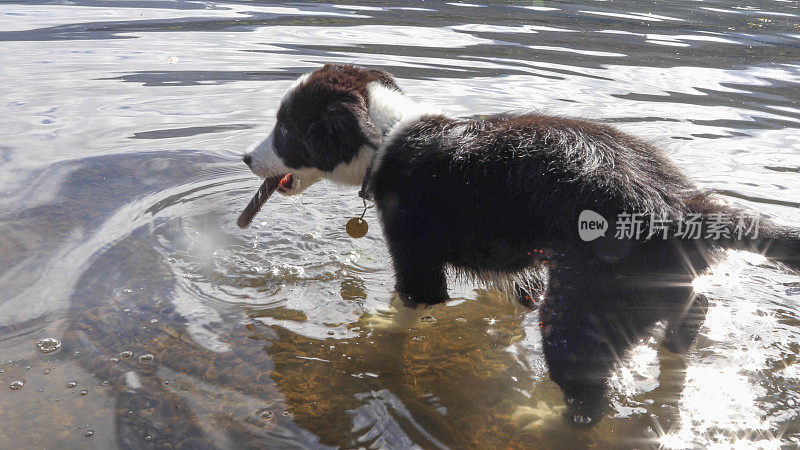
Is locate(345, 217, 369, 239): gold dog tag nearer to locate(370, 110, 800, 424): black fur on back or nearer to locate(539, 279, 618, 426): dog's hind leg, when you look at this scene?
locate(370, 110, 800, 424): black fur on back

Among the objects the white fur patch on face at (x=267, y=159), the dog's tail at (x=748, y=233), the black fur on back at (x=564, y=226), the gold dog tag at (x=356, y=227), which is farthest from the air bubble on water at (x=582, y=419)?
the white fur patch on face at (x=267, y=159)

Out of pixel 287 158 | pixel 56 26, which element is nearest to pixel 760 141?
pixel 287 158

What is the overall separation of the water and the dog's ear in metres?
0.82

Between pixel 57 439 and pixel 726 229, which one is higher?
pixel 726 229

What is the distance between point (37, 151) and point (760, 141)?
584 cm

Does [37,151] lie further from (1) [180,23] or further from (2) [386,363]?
(1) [180,23]

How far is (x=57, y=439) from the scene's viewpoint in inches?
99.7

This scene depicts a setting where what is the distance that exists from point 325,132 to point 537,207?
115cm

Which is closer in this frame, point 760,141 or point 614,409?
point 614,409

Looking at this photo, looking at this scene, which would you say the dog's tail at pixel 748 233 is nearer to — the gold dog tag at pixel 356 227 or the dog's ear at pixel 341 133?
the dog's ear at pixel 341 133

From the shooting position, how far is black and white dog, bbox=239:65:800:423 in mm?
2578

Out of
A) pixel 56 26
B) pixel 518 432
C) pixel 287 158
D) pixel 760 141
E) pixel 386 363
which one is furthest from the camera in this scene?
pixel 56 26

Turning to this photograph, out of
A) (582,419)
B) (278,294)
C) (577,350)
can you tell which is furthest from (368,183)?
(582,419)

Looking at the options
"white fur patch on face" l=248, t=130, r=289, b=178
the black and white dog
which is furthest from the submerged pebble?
the black and white dog
